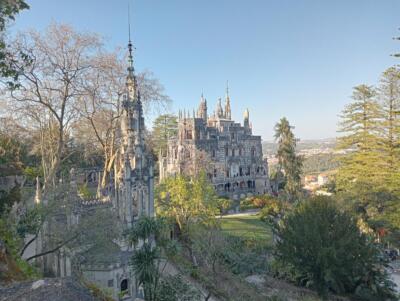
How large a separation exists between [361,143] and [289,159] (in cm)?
945

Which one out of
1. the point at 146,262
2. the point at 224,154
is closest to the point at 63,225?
the point at 146,262

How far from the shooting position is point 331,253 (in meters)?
15.8

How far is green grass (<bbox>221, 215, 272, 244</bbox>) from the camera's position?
25256mm

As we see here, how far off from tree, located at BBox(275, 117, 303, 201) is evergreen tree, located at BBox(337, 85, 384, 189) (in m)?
7.10

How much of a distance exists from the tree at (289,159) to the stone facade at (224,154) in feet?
26.5

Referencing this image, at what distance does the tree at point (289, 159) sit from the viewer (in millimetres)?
37375

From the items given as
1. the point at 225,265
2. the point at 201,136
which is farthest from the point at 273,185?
the point at 225,265

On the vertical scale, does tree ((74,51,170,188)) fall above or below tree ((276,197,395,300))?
above

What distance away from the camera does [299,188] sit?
1490 inches

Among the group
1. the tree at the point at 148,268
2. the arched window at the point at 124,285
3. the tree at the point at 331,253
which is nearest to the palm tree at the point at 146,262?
the tree at the point at 148,268

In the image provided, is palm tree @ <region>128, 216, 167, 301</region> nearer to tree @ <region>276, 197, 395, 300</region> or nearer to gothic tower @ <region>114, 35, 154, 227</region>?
gothic tower @ <region>114, 35, 154, 227</region>

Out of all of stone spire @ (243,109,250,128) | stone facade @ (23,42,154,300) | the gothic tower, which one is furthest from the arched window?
stone spire @ (243,109,250,128)

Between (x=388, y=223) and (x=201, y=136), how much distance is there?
24.8 m

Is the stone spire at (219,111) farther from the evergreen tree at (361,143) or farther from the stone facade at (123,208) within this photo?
the stone facade at (123,208)
